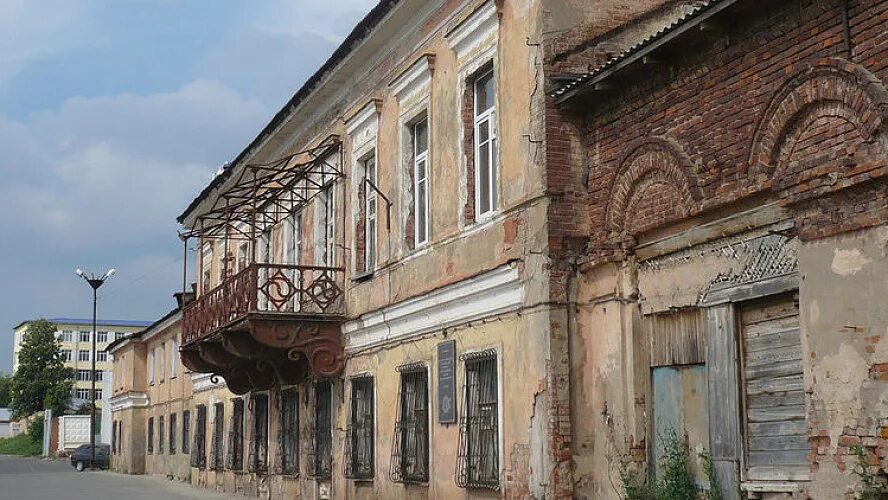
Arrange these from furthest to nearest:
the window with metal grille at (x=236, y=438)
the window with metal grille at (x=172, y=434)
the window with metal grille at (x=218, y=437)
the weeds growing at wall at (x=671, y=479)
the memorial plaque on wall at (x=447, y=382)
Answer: the window with metal grille at (x=172, y=434), the window with metal grille at (x=218, y=437), the window with metal grille at (x=236, y=438), the memorial plaque on wall at (x=447, y=382), the weeds growing at wall at (x=671, y=479)

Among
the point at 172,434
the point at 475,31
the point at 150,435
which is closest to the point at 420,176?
the point at 475,31

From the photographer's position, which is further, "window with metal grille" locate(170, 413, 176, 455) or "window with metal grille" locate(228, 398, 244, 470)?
"window with metal grille" locate(170, 413, 176, 455)

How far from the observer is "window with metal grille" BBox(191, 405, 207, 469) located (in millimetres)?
28281

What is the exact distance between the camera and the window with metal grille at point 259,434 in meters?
22.7

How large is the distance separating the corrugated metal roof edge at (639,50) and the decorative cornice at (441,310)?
2051mm

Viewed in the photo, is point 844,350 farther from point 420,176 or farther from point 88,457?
point 88,457

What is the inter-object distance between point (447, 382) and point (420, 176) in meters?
3.14

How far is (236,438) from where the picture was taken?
24922 millimetres

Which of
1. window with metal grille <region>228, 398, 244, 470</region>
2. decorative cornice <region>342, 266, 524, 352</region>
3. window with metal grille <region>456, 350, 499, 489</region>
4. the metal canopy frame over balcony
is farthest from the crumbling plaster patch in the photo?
window with metal grille <region>228, 398, 244, 470</region>

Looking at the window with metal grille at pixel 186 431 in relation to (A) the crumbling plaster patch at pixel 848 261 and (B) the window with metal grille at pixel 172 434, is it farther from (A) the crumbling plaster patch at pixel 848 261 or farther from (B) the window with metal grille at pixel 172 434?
(A) the crumbling plaster patch at pixel 848 261

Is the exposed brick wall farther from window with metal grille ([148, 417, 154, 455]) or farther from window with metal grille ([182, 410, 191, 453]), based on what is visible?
window with metal grille ([148, 417, 154, 455])

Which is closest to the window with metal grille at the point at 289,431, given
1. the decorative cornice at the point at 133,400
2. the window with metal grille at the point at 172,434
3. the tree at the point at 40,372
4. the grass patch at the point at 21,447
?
the window with metal grille at the point at 172,434

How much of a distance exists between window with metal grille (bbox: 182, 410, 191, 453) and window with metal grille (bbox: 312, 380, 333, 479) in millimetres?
13589

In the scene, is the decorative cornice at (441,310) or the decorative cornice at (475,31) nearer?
the decorative cornice at (441,310)
